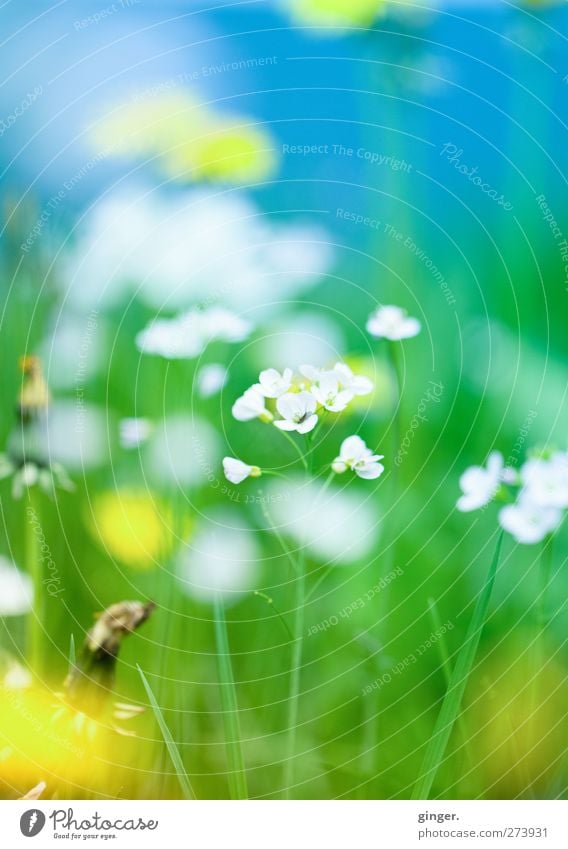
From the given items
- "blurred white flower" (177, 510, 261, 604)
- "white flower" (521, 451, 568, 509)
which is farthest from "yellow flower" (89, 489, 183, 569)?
"white flower" (521, 451, 568, 509)

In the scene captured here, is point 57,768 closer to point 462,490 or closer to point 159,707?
point 159,707

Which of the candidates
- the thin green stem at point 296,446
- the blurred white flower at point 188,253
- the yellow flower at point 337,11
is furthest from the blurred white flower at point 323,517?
the yellow flower at point 337,11

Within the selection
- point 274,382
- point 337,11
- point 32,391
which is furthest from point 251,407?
point 337,11

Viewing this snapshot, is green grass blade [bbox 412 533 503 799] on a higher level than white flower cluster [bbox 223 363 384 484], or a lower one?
lower

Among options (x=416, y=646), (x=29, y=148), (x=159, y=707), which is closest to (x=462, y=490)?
(x=416, y=646)

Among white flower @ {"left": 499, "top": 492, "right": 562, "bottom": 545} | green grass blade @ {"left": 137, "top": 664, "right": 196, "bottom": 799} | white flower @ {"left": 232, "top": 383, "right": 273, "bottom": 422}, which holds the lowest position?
green grass blade @ {"left": 137, "top": 664, "right": 196, "bottom": 799}

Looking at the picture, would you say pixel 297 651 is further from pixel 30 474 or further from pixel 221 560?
pixel 30 474

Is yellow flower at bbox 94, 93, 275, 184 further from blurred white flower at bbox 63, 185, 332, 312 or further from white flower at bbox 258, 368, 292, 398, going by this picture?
white flower at bbox 258, 368, 292, 398
